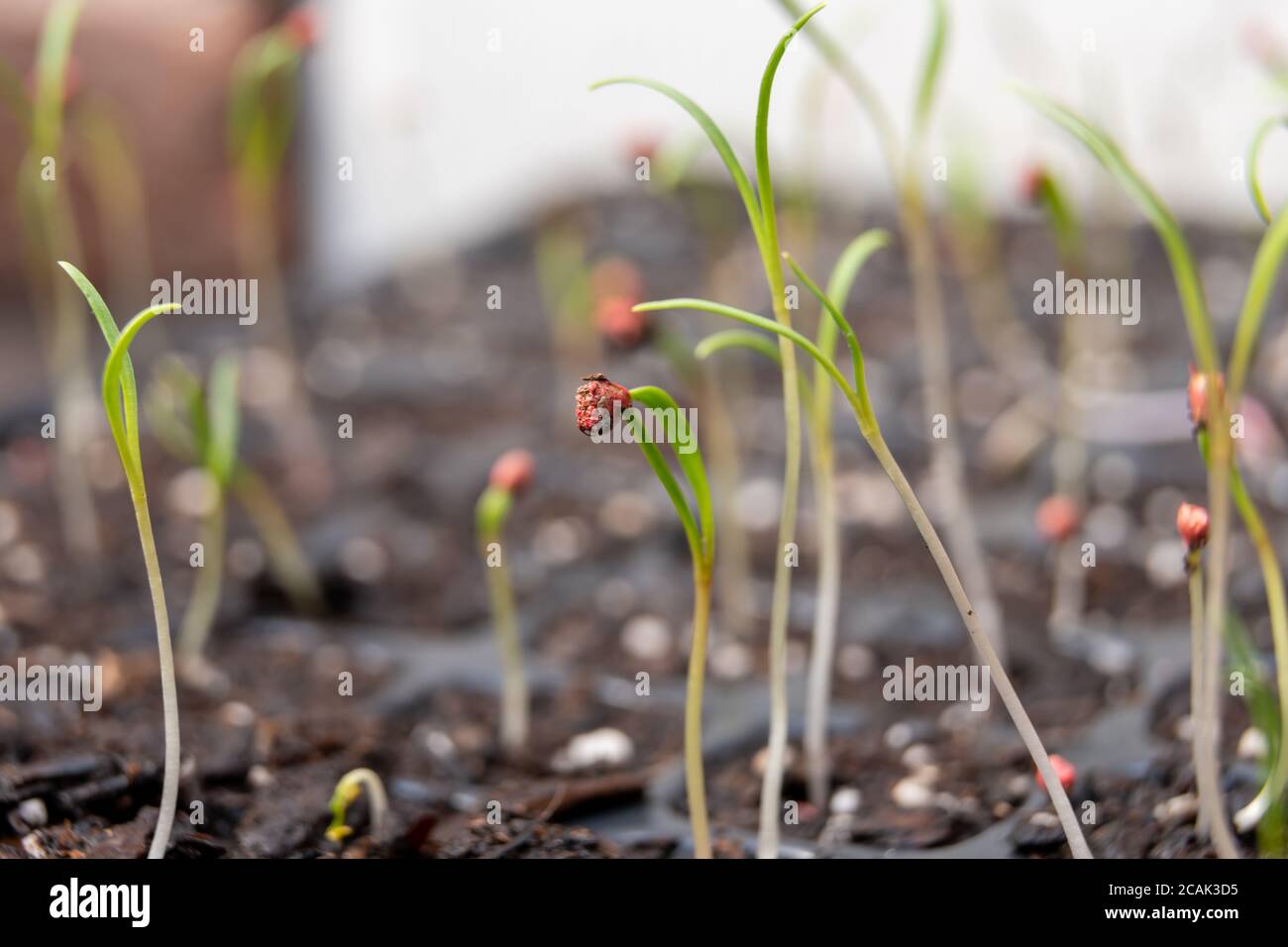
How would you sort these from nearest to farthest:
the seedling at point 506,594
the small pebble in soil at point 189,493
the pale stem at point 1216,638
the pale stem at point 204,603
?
the pale stem at point 1216,638
the seedling at point 506,594
the pale stem at point 204,603
the small pebble in soil at point 189,493

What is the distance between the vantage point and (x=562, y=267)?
1.99m

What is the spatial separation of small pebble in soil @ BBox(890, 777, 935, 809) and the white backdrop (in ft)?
2.97

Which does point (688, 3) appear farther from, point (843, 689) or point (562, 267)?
point (843, 689)

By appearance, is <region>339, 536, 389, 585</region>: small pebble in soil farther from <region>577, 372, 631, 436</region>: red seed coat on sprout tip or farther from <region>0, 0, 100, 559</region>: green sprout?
<region>577, 372, 631, 436</region>: red seed coat on sprout tip

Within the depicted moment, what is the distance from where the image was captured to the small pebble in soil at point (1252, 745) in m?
0.84

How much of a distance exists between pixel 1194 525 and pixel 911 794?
316 mm

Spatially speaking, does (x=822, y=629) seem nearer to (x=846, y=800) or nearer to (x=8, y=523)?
(x=846, y=800)

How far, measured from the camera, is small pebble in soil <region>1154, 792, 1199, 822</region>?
77cm

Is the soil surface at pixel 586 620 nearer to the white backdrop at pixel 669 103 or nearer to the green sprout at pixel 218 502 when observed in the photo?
the green sprout at pixel 218 502

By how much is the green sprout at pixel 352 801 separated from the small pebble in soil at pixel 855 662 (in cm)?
44

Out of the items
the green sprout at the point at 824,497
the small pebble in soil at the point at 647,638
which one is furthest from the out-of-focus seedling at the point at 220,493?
the green sprout at the point at 824,497

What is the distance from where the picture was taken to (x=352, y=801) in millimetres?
820
